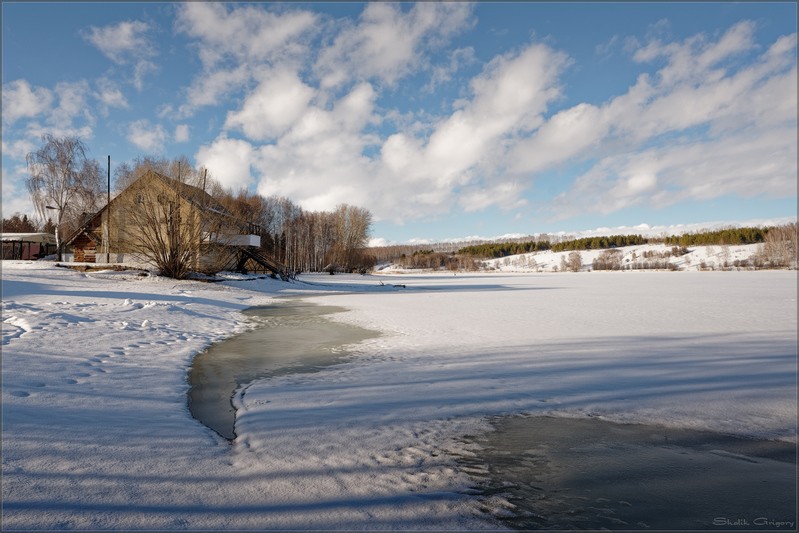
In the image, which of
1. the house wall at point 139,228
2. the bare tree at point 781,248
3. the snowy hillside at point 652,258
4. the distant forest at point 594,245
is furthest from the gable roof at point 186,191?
the snowy hillside at point 652,258

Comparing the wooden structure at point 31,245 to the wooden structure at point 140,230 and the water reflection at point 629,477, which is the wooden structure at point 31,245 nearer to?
the wooden structure at point 140,230

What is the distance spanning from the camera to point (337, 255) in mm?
66688

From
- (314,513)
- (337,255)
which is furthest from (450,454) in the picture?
(337,255)

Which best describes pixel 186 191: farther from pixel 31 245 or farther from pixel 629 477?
pixel 31 245

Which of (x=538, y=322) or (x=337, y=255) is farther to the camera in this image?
(x=337, y=255)

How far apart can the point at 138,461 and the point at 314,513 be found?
1750 mm

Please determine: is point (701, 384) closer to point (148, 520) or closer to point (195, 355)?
point (148, 520)

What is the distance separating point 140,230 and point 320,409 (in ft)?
80.3

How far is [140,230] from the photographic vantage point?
942 inches

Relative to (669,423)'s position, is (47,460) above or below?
above

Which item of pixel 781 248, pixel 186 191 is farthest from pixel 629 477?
pixel 781 248

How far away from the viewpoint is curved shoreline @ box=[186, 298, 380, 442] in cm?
508
